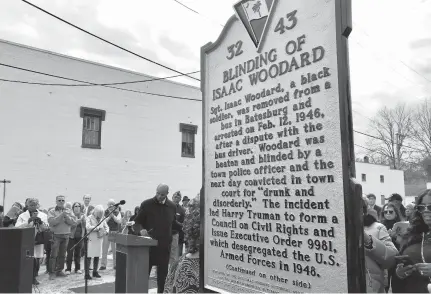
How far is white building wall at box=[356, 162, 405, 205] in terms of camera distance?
1347 inches

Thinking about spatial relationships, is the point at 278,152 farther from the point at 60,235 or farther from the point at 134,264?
the point at 60,235

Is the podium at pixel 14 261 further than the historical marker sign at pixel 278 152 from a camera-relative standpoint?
Yes

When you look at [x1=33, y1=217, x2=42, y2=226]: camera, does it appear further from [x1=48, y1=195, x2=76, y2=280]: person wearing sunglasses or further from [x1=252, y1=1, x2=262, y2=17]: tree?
[x1=252, y1=1, x2=262, y2=17]: tree

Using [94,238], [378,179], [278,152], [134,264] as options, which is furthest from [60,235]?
[378,179]

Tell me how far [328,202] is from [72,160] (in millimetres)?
13353

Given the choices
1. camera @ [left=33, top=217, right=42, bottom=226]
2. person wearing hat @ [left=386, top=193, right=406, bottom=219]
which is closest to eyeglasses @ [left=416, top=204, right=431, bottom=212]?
person wearing hat @ [left=386, top=193, right=406, bottom=219]

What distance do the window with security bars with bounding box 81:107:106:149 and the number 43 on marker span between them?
510 inches

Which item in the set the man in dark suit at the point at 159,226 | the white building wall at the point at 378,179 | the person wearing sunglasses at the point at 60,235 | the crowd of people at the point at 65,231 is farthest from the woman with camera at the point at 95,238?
the white building wall at the point at 378,179

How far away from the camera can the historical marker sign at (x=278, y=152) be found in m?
2.12

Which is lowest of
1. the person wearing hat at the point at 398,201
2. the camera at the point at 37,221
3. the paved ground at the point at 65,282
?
the paved ground at the point at 65,282

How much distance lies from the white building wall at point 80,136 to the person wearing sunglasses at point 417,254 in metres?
12.7

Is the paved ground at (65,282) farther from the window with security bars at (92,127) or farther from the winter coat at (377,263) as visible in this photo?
the window with security bars at (92,127)

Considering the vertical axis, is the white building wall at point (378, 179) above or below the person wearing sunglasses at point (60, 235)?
above

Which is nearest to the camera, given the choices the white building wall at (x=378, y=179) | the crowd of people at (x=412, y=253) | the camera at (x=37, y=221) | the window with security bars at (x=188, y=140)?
the crowd of people at (x=412, y=253)
